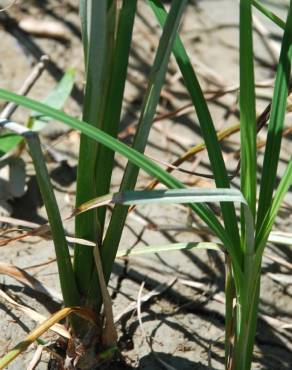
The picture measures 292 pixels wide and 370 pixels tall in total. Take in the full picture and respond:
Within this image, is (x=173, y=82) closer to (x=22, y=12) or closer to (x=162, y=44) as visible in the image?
(x=22, y=12)

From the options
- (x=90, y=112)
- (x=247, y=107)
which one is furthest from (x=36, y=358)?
(x=247, y=107)

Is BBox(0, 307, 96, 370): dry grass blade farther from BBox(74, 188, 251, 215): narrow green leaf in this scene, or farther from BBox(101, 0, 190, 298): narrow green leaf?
BBox(74, 188, 251, 215): narrow green leaf

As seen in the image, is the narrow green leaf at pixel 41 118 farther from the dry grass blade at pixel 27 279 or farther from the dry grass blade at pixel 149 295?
the dry grass blade at pixel 149 295

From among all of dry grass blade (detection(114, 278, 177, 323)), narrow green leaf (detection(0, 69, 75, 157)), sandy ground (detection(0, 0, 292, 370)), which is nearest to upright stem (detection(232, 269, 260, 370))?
sandy ground (detection(0, 0, 292, 370))

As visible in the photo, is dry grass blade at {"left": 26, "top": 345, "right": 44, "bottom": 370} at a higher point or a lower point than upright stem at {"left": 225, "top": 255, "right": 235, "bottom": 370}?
lower

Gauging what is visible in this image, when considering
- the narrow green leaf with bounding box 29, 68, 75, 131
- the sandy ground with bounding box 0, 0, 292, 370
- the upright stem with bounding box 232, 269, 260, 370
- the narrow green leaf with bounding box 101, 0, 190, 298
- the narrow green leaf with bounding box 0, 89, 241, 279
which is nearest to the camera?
the narrow green leaf with bounding box 0, 89, 241, 279
